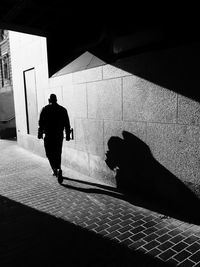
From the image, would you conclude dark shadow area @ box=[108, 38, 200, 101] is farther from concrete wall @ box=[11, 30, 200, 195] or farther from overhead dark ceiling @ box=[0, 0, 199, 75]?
overhead dark ceiling @ box=[0, 0, 199, 75]

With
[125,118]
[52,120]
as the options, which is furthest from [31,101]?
[125,118]

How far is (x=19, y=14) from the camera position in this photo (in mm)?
6168

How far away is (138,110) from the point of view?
187 inches

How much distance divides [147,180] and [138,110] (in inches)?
53.0

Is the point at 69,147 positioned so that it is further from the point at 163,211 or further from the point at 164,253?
the point at 164,253

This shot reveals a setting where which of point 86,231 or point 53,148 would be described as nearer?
point 86,231

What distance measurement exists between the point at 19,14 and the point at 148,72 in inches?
152

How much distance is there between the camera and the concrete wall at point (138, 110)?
388cm

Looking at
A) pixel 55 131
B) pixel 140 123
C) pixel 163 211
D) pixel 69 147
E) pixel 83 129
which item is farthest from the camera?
pixel 69 147

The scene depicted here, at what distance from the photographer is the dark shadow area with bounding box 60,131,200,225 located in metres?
4.06

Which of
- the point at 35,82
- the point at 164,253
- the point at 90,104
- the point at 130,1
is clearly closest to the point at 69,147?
the point at 90,104

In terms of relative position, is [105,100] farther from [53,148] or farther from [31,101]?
[31,101]

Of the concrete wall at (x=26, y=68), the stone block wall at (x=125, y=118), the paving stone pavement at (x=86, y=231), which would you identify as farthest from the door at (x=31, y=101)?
the paving stone pavement at (x=86, y=231)

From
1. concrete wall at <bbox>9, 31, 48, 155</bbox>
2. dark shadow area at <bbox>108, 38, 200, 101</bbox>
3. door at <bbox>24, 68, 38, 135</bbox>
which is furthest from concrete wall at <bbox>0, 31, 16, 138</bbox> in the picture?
dark shadow area at <bbox>108, 38, 200, 101</bbox>
